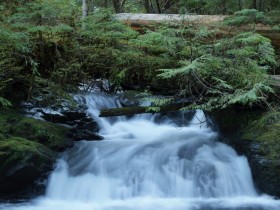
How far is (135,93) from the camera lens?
31.9 feet

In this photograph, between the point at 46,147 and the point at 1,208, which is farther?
the point at 46,147

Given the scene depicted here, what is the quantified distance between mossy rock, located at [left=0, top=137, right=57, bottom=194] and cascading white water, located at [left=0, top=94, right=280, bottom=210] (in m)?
0.36

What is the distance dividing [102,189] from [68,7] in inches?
223

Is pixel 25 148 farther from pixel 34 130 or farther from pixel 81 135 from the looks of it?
pixel 81 135

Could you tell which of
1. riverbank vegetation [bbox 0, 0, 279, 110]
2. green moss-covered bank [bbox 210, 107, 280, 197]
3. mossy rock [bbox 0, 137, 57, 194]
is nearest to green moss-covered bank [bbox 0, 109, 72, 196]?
mossy rock [bbox 0, 137, 57, 194]

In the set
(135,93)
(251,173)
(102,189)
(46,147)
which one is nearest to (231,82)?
(251,173)

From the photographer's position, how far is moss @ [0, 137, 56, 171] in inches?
261

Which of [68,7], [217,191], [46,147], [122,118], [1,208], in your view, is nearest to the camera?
[1,208]

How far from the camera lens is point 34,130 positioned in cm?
769

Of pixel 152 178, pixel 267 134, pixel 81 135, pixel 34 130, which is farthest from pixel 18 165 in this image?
pixel 267 134

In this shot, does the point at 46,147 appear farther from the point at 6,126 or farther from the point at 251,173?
the point at 251,173

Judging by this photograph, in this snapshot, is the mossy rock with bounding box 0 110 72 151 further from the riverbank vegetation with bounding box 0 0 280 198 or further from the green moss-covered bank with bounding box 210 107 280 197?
the green moss-covered bank with bounding box 210 107 280 197

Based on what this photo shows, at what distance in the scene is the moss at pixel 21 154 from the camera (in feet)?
21.7

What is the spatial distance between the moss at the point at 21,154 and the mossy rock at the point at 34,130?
39cm
